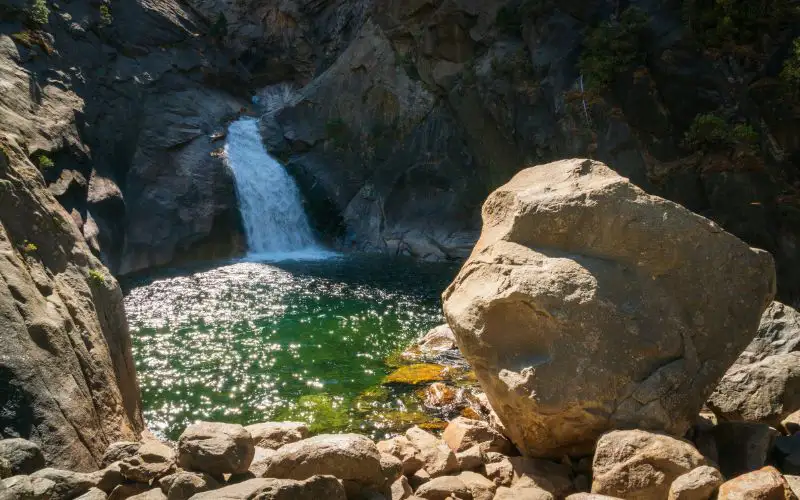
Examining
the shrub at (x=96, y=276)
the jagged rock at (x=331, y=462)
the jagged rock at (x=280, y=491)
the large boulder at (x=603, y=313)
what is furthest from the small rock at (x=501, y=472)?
the shrub at (x=96, y=276)

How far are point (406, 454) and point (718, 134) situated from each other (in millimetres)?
19262

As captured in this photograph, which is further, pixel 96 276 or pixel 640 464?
pixel 96 276

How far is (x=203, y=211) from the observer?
33.4 m

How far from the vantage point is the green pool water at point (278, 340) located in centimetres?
1298

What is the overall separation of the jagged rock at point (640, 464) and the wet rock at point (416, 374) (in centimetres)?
805

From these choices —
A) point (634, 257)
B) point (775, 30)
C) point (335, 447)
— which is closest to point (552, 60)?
point (775, 30)

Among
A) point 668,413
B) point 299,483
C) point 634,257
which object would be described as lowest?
point 668,413

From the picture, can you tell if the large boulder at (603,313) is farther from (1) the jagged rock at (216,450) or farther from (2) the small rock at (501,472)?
(1) the jagged rock at (216,450)

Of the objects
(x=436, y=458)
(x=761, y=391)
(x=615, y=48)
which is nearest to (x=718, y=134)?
(x=615, y=48)

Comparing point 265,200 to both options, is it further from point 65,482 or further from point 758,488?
point 758,488

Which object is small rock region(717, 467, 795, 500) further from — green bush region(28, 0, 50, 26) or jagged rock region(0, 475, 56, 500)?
green bush region(28, 0, 50, 26)

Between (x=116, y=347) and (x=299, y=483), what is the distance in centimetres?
645

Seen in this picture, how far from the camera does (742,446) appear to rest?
7.43 m

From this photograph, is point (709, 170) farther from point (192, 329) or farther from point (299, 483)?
point (299, 483)
